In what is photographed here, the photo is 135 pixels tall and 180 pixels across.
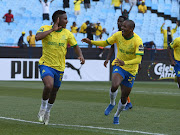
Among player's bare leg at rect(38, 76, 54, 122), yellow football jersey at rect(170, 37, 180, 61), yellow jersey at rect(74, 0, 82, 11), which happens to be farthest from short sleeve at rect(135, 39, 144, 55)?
yellow jersey at rect(74, 0, 82, 11)

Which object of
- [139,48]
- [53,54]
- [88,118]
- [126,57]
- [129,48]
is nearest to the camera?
[53,54]

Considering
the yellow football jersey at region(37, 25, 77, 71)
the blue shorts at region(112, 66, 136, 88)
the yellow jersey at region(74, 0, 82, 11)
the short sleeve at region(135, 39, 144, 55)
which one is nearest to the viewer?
the yellow football jersey at region(37, 25, 77, 71)

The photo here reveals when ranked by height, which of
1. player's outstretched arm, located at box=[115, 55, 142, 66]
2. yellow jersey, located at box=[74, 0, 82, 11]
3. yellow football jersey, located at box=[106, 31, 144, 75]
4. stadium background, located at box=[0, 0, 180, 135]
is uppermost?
yellow jersey, located at box=[74, 0, 82, 11]

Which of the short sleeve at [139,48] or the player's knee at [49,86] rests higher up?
the short sleeve at [139,48]

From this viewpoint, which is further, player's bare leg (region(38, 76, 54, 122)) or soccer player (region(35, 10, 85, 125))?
soccer player (region(35, 10, 85, 125))

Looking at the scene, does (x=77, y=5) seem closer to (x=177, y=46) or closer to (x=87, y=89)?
(x=87, y=89)

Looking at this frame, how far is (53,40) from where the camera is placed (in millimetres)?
8500

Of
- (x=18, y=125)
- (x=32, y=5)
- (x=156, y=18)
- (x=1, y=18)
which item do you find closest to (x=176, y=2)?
(x=156, y=18)

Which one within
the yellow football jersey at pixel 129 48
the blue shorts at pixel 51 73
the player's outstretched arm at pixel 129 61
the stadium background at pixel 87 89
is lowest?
the stadium background at pixel 87 89

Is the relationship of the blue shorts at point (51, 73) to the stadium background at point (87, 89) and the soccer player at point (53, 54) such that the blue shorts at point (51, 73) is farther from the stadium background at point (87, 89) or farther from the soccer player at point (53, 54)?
the stadium background at point (87, 89)

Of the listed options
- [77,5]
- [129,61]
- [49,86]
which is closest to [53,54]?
[49,86]

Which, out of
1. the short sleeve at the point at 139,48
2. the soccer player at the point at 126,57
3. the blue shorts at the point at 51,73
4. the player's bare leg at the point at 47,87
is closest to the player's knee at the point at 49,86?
the player's bare leg at the point at 47,87

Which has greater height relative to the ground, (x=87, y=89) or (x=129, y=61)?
(x=129, y=61)

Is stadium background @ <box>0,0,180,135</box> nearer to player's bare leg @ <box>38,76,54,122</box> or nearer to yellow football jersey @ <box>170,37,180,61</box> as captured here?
player's bare leg @ <box>38,76,54,122</box>
